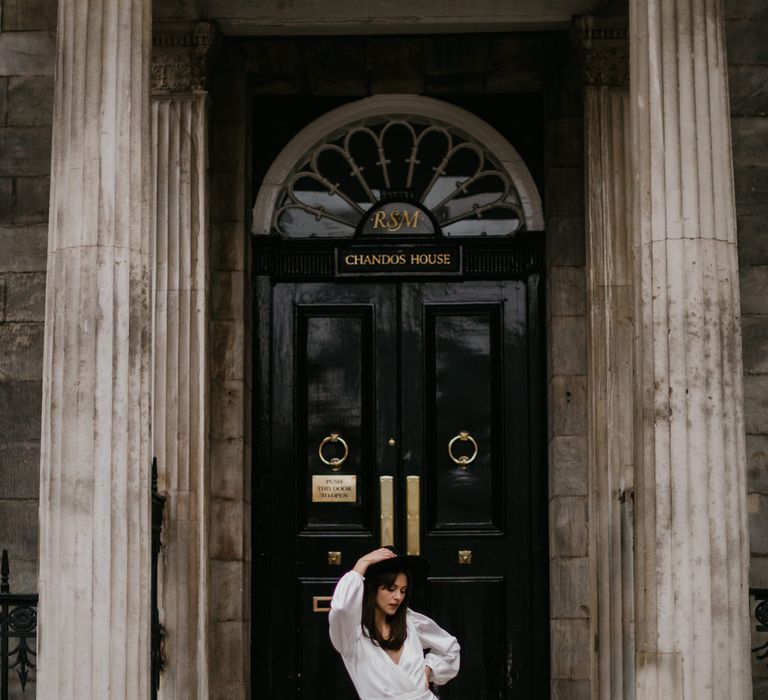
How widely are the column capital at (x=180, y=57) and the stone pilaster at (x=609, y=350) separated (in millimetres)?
2755

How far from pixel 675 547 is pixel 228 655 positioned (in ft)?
13.1

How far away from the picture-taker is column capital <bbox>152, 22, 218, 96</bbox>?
1181 cm

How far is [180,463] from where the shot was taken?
37.2ft

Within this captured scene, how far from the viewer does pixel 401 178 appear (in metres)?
12.6

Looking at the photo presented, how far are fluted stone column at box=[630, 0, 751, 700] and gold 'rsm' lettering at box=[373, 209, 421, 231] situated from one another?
325cm

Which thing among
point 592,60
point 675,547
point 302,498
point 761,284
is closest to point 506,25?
point 592,60

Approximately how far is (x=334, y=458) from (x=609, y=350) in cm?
232

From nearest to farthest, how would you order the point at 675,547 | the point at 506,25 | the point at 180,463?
the point at 675,547 < the point at 180,463 < the point at 506,25

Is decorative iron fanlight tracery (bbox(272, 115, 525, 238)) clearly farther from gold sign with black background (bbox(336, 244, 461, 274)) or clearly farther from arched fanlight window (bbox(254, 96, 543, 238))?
gold sign with black background (bbox(336, 244, 461, 274))

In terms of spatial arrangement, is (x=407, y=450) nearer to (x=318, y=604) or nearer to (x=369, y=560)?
(x=318, y=604)

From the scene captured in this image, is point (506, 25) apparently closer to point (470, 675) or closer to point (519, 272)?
point (519, 272)

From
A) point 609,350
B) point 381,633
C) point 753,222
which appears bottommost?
point 381,633

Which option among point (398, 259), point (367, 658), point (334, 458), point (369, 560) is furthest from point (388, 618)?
point (398, 259)

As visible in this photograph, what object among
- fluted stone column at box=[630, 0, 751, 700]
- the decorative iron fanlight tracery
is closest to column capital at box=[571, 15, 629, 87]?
the decorative iron fanlight tracery
